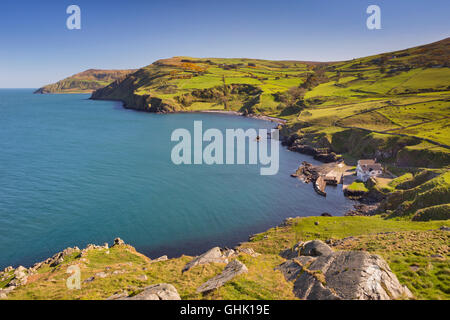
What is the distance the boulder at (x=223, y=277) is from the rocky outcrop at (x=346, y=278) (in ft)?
14.0

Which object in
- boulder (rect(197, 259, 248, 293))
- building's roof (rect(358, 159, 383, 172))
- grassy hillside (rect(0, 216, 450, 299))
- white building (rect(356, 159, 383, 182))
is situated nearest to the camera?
grassy hillside (rect(0, 216, 450, 299))

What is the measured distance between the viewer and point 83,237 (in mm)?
43656

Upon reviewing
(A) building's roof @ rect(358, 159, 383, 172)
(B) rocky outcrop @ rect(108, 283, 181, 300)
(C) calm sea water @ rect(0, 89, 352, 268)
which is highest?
→ (A) building's roof @ rect(358, 159, 383, 172)

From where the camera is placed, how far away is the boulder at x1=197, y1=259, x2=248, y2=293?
1927cm

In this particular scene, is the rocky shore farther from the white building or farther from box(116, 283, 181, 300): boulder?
the white building

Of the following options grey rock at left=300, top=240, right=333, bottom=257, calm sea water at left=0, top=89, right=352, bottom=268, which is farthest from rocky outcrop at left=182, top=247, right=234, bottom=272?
calm sea water at left=0, top=89, right=352, bottom=268

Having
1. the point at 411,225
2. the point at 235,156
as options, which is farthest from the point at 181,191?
the point at 411,225

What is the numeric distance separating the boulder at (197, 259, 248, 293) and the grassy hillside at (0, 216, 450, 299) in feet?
1.89

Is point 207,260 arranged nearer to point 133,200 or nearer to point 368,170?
point 133,200

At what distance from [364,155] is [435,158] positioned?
2302 cm

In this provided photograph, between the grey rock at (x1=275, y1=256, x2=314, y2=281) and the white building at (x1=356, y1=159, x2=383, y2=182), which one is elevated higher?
the white building at (x1=356, y1=159, x2=383, y2=182)

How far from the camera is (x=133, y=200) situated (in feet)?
188
